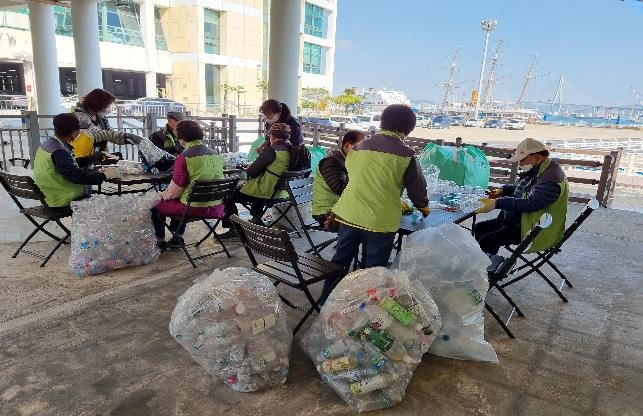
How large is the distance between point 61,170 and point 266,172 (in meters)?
1.75

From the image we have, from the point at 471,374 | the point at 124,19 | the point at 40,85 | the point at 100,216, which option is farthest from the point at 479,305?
the point at 124,19

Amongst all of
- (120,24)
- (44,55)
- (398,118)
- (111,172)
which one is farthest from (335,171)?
(120,24)

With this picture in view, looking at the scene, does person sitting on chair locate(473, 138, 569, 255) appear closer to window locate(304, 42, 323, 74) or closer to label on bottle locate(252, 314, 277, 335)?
label on bottle locate(252, 314, 277, 335)

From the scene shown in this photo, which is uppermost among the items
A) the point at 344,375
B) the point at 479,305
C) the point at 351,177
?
the point at 351,177

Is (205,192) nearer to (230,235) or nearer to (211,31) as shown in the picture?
(230,235)

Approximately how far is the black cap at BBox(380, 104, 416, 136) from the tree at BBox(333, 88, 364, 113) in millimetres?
39091

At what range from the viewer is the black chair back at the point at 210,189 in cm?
371

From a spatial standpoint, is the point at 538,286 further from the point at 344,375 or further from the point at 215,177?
the point at 215,177

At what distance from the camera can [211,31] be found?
3288 cm

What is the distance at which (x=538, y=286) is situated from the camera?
3885mm

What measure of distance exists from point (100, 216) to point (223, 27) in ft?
108

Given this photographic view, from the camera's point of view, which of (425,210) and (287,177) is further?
(287,177)

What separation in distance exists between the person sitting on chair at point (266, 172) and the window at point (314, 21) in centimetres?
3568

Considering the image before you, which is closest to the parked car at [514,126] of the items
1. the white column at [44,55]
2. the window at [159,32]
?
the window at [159,32]
